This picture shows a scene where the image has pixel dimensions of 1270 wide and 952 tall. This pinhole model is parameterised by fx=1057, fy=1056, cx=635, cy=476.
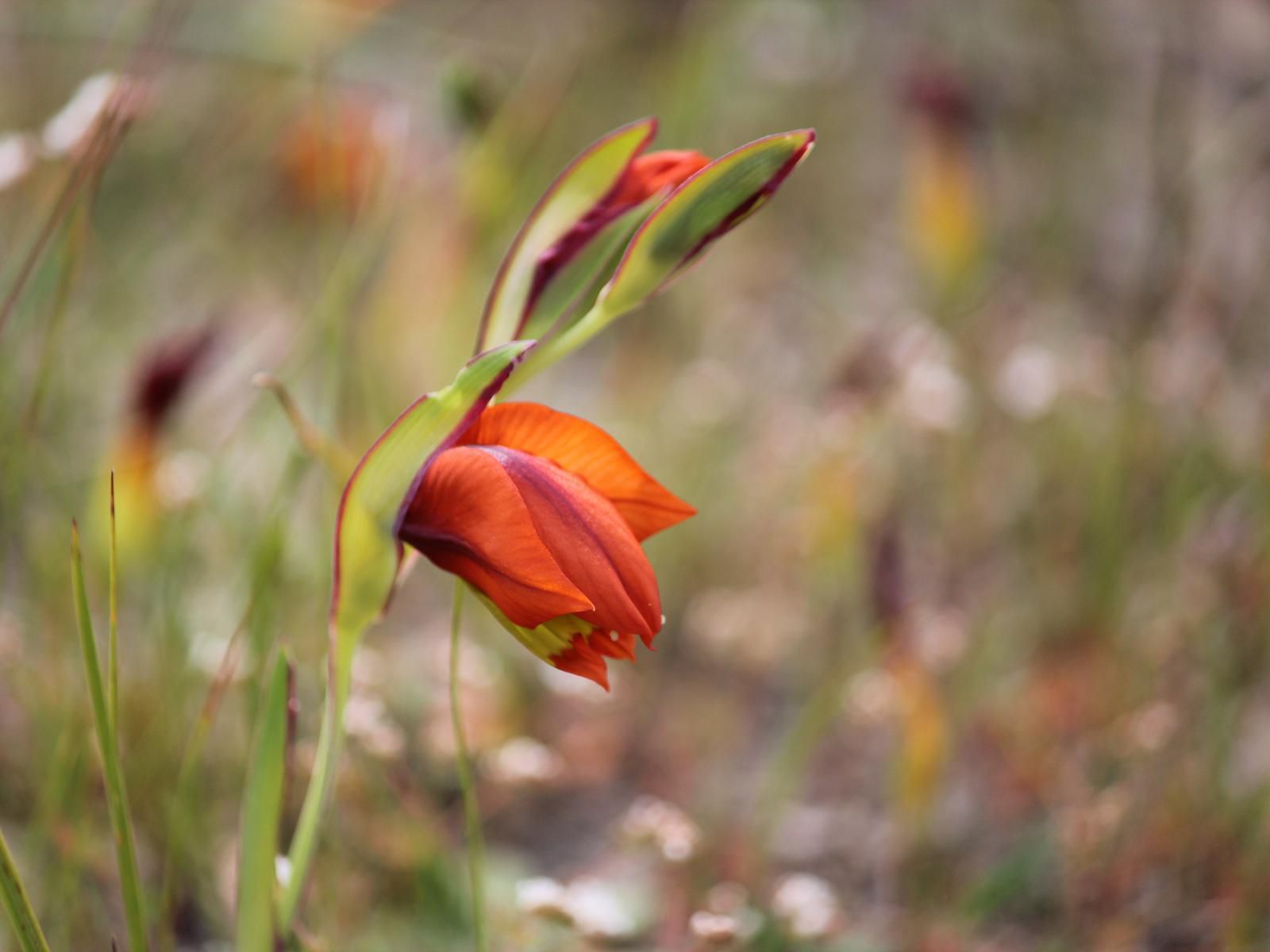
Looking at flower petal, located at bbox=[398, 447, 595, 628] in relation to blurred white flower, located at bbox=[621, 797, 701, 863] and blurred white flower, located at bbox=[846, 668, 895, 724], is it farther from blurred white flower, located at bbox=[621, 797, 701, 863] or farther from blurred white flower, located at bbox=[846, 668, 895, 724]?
blurred white flower, located at bbox=[846, 668, 895, 724]

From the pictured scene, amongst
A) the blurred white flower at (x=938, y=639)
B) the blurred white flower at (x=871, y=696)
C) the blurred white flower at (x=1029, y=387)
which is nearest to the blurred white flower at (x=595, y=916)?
the blurred white flower at (x=871, y=696)

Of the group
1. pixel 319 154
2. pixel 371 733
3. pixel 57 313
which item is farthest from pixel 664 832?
pixel 319 154

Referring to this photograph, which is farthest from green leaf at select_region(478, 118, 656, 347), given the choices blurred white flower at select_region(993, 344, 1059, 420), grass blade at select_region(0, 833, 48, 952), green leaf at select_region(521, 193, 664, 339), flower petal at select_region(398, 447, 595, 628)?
blurred white flower at select_region(993, 344, 1059, 420)

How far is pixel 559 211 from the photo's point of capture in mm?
563

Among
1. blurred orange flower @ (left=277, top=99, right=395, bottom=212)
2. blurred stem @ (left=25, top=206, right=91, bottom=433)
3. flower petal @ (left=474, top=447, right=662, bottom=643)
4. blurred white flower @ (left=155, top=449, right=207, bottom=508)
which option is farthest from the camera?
blurred orange flower @ (left=277, top=99, right=395, bottom=212)

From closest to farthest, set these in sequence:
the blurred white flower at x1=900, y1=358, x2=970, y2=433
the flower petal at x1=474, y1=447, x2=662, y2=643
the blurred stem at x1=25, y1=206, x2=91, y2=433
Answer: the flower petal at x1=474, y1=447, x2=662, y2=643 < the blurred stem at x1=25, y1=206, x2=91, y2=433 < the blurred white flower at x1=900, y1=358, x2=970, y2=433

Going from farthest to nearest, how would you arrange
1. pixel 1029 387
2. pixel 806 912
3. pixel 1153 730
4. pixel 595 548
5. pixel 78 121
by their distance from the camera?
pixel 1029 387
pixel 1153 730
pixel 78 121
pixel 806 912
pixel 595 548

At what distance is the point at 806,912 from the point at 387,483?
489mm

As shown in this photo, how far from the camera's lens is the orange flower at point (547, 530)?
1.48 feet

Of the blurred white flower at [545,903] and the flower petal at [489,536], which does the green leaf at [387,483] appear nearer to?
the flower petal at [489,536]

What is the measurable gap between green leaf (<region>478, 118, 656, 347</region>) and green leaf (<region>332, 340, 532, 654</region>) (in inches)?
3.0

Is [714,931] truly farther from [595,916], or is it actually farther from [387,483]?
[387,483]

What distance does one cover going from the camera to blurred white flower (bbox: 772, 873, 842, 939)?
0.75 m

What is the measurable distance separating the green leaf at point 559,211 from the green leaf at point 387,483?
0.08 metres
